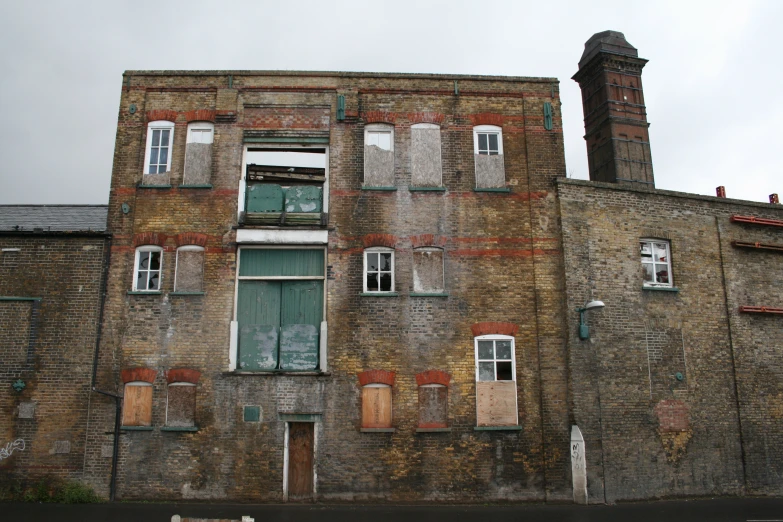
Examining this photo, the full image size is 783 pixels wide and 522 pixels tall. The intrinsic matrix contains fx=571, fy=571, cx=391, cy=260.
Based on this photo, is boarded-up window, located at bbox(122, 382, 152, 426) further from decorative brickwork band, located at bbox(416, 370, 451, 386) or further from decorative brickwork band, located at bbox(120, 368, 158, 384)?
decorative brickwork band, located at bbox(416, 370, 451, 386)

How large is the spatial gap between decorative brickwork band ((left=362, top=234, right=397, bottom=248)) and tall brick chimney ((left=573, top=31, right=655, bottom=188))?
44.7 feet

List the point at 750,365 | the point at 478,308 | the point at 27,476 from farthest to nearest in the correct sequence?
the point at 750,365 → the point at 478,308 → the point at 27,476

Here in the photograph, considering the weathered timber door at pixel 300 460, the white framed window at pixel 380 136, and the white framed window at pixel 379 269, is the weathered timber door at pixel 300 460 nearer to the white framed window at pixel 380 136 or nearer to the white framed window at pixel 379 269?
the white framed window at pixel 379 269

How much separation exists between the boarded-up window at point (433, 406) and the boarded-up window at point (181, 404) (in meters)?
5.33

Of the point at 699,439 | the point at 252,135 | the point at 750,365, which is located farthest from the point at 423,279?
the point at 750,365

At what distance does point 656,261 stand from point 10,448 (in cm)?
1631

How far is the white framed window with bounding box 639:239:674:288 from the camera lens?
585 inches

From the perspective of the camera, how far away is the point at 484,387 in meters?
13.5

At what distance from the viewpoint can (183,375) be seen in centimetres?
1336

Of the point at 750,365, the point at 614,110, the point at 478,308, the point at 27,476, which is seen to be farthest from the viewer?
the point at 614,110

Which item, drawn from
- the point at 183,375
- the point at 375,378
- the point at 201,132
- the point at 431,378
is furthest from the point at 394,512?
the point at 201,132

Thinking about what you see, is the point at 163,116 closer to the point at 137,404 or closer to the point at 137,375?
the point at 137,375

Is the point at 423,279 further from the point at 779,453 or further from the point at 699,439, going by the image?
the point at 779,453

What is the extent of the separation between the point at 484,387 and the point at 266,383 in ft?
16.9
